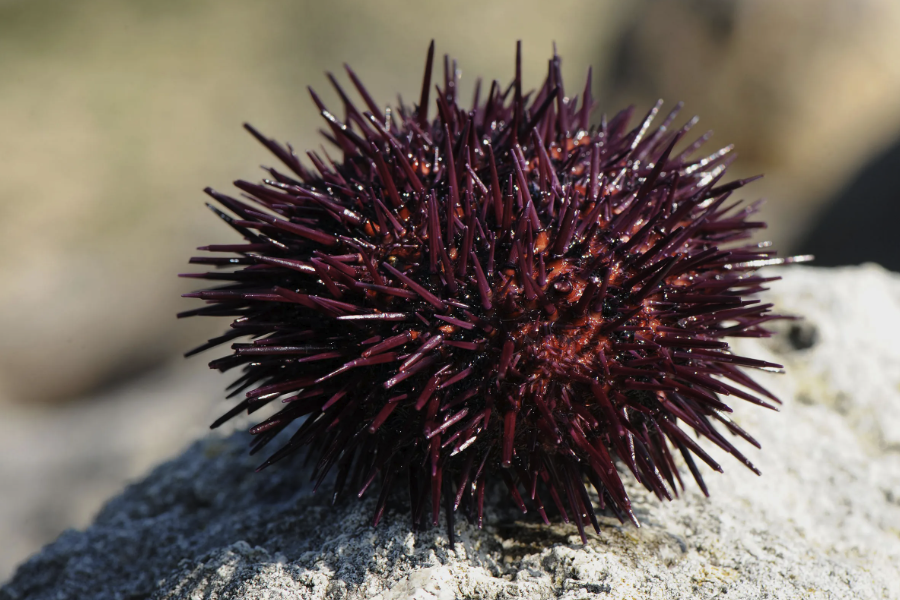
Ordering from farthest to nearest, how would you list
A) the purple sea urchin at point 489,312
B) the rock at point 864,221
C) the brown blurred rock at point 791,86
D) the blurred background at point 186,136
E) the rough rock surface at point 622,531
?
the brown blurred rock at point 791,86
the rock at point 864,221
the blurred background at point 186,136
the rough rock surface at point 622,531
the purple sea urchin at point 489,312

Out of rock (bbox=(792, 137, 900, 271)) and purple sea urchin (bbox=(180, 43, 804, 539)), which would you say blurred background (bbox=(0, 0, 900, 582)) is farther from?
purple sea urchin (bbox=(180, 43, 804, 539))

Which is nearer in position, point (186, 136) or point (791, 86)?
point (791, 86)

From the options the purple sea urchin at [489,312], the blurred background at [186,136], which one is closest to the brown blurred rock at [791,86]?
the blurred background at [186,136]

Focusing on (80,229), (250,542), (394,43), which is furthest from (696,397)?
(394,43)

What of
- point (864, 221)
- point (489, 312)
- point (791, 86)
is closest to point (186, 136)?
point (791, 86)

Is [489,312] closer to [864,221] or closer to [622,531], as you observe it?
[622,531]

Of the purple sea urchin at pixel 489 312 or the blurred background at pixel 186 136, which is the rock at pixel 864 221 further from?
the purple sea urchin at pixel 489 312

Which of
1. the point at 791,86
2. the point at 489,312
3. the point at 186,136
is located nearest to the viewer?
the point at 489,312
